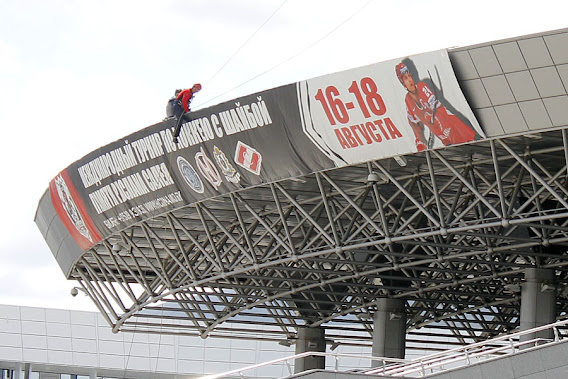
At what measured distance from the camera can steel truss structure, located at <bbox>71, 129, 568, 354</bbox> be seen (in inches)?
1223

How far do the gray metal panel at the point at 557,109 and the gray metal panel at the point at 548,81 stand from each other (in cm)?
14

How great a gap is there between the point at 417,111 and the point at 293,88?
11.5 feet

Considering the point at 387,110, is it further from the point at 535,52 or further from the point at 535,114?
the point at 535,52

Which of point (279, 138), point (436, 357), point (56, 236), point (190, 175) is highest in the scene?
point (56, 236)

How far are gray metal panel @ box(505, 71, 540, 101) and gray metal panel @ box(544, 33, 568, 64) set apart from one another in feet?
2.67

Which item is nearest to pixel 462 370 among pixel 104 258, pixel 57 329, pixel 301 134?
pixel 301 134

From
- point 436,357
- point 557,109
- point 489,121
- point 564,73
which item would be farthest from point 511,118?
point 436,357

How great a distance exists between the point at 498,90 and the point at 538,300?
11.9 metres

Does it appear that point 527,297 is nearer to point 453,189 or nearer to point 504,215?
point 453,189

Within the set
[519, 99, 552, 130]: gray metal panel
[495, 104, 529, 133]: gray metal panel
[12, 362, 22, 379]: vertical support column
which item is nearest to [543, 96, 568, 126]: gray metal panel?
[519, 99, 552, 130]: gray metal panel

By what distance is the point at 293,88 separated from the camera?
3019cm

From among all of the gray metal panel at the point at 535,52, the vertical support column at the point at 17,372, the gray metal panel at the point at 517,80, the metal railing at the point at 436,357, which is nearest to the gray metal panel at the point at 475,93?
the gray metal panel at the point at 517,80

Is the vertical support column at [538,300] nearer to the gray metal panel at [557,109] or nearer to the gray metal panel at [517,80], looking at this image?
the gray metal panel at [517,80]

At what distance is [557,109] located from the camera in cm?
2686
